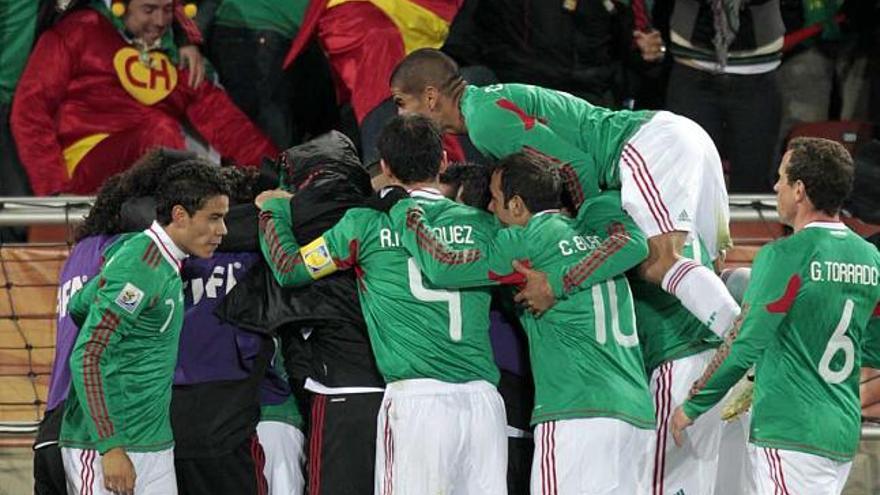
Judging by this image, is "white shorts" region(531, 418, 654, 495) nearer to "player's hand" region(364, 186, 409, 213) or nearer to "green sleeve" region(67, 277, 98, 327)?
"player's hand" region(364, 186, 409, 213)

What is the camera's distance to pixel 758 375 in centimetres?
660

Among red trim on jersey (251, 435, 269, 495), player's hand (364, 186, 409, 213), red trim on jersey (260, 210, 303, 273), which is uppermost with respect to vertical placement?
player's hand (364, 186, 409, 213)

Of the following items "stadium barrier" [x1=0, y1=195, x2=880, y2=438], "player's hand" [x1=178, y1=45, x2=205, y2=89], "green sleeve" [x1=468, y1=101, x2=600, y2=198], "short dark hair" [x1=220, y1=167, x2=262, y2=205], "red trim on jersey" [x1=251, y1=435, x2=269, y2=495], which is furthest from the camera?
"player's hand" [x1=178, y1=45, x2=205, y2=89]

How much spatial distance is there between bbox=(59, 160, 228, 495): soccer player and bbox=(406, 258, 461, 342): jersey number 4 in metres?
0.72

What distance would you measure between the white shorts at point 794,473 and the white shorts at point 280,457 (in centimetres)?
183

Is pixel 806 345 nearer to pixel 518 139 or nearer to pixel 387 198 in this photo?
pixel 518 139

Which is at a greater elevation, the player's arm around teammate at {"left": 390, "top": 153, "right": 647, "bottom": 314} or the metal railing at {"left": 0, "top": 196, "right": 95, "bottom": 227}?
the player's arm around teammate at {"left": 390, "top": 153, "right": 647, "bottom": 314}

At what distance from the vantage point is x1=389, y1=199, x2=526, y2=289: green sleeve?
6539 millimetres

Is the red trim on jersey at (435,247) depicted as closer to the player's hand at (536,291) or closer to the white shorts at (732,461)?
the player's hand at (536,291)

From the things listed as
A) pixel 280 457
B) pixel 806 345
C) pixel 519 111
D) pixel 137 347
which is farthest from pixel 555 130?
pixel 137 347

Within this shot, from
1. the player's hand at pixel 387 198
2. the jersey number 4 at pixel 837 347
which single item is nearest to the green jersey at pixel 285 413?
the player's hand at pixel 387 198

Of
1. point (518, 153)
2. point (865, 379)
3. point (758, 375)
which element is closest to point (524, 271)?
point (518, 153)

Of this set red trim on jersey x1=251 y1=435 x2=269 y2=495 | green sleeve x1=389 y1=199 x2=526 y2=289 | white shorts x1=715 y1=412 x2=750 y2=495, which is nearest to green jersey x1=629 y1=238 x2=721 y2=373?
white shorts x1=715 y1=412 x2=750 y2=495

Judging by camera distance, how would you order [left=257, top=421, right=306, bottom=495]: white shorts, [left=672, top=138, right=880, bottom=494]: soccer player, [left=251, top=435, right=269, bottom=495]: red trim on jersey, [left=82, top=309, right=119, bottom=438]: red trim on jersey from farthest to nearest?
[left=257, top=421, right=306, bottom=495]: white shorts, [left=251, top=435, right=269, bottom=495]: red trim on jersey, [left=672, top=138, right=880, bottom=494]: soccer player, [left=82, top=309, right=119, bottom=438]: red trim on jersey
